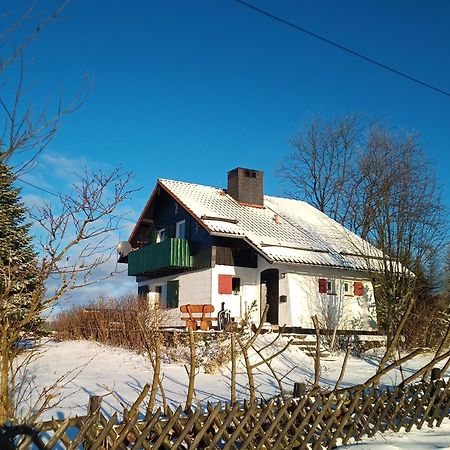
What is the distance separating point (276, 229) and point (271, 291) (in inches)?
114

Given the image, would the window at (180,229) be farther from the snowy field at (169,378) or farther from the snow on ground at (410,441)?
the snow on ground at (410,441)

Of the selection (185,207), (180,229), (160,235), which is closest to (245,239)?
A: (185,207)

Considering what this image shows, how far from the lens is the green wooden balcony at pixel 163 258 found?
22.2 m

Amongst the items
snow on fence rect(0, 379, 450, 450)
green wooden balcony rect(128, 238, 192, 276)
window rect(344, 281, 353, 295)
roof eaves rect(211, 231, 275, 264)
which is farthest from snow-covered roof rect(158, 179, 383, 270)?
snow on fence rect(0, 379, 450, 450)

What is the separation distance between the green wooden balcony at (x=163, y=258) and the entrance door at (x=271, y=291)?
3.28 meters

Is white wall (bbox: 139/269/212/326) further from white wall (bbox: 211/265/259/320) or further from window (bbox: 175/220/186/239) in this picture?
window (bbox: 175/220/186/239)

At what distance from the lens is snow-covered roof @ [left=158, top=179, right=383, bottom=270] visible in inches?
802

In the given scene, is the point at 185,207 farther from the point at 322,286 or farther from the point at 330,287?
the point at 330,287

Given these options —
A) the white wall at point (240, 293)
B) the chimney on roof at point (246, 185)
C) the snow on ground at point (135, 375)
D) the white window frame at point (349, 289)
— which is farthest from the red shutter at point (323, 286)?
the chimney on roof at point (246, 185)

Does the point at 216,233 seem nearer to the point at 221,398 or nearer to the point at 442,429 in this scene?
the point at 221,398

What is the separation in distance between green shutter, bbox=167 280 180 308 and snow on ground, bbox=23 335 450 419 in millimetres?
5443

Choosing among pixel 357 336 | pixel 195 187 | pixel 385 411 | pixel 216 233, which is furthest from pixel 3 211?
pixel 385 411

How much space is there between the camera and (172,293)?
2373cm

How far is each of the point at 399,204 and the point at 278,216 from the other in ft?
25.3
